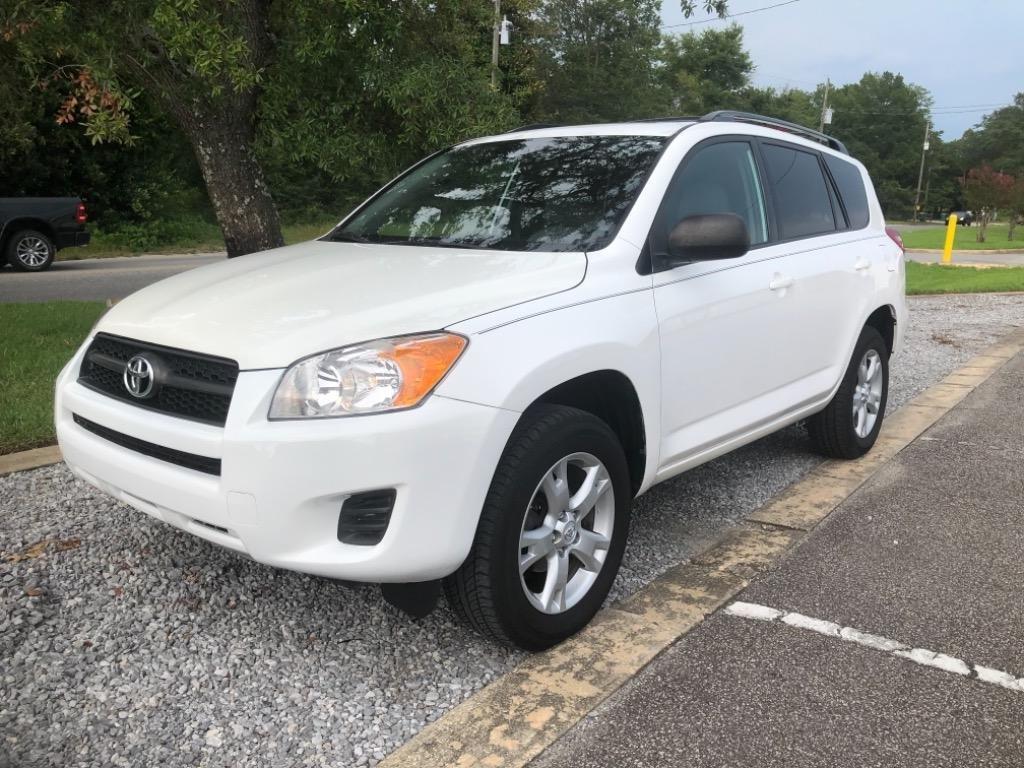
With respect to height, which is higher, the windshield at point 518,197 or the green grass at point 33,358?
the windshield at point 518,197

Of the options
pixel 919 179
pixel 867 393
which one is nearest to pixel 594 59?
pixel 867 393

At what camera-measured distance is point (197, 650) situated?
2797 mm

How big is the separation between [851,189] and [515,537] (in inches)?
134

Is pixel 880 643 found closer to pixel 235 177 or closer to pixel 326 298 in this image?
pixel 326 298

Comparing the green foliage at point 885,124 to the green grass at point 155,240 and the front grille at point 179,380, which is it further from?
the front grille at point 179,380

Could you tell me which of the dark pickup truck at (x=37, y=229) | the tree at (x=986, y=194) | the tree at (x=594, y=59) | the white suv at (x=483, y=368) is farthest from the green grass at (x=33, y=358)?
Answer: the tree at (x=986, y=194)

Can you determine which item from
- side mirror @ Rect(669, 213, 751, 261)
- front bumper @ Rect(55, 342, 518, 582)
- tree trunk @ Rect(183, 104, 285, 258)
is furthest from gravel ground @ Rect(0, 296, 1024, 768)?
tree trunk @ Rect(183, 104, 285, 258)

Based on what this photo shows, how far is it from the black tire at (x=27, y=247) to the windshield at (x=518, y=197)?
12426mm

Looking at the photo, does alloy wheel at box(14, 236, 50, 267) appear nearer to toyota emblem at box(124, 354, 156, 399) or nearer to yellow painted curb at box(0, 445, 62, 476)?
yellow painted curb at box(0, 445, 62, 476)

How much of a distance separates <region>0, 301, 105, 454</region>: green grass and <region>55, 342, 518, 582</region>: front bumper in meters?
2.76

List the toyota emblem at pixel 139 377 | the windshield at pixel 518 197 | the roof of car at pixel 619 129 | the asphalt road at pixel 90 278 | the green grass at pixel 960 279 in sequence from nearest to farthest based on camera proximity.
→ the toyota emblem at pixel 139 377 → the windshield at pixel 518 197 → the roof of car at pixel 619 129 → the asphalt road at pixel 90 278 → the green grass at pixel 960 279

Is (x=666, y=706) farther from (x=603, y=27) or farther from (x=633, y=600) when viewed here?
(x=603, y=27)

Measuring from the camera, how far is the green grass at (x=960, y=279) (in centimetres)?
1371

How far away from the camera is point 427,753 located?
7.60 ft
